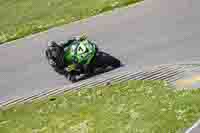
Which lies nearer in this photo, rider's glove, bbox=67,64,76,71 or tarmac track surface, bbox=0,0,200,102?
rider's glove, bbox=67,64,76,71

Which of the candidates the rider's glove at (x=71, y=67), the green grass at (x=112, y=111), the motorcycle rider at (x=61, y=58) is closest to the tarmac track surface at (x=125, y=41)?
the motorcycle rider at (x=61, y=58)

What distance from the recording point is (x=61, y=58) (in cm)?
2912

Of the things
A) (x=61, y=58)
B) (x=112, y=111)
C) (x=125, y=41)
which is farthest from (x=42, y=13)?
(x=112, y=111)

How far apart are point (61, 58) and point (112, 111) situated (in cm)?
602

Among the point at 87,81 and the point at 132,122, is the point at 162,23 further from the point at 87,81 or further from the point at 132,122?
the point at 132,122

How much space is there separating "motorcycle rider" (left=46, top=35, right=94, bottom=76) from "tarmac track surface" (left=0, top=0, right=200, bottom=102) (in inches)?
22.5

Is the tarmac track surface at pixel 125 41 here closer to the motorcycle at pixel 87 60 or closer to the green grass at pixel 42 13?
the motorcycle at pixel 87 60

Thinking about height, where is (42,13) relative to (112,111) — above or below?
above

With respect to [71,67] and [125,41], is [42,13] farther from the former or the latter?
[71,67]

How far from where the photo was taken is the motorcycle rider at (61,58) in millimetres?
28562

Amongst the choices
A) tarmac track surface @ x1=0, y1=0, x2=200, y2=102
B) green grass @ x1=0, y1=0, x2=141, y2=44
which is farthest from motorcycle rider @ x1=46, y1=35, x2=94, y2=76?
green grass @ x1=0, y1=0, x2=141, y2=44

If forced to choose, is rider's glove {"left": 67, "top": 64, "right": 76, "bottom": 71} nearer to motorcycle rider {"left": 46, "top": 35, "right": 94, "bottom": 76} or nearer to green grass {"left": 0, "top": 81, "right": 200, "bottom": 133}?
motorcycle rider {"left": 46, "top": 35, "right": 94, "bottom": 76}

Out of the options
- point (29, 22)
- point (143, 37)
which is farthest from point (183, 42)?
point (29, 22)

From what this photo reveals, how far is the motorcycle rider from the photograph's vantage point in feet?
93.7
